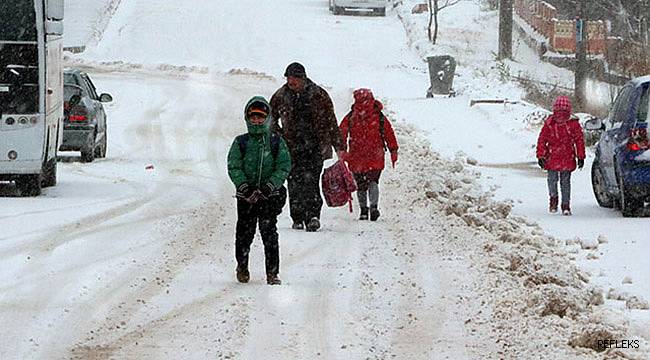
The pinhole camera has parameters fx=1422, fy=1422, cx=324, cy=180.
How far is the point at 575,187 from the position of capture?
19.3 m

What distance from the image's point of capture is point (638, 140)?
15.3 m

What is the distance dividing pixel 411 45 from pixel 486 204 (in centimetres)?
3298

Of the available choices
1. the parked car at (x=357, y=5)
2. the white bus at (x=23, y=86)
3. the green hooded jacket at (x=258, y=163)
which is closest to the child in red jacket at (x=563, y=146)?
the green hooded jacket at (x=258, y=163)

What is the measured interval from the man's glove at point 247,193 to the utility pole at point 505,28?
112 ft

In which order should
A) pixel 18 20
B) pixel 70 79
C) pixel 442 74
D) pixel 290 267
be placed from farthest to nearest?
pixel 442 74 → pixel 70 79 → pixel 18 20 → pixel 290 267

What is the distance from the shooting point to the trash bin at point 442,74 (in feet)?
116

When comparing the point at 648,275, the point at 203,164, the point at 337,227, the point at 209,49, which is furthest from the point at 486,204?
the point at 209,49

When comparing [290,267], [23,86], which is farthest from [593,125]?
[23,86]

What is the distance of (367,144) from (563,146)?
221 cm

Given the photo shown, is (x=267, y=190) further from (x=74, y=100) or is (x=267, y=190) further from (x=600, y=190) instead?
(x=74, y=100)

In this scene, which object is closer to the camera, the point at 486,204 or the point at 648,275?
the point at 648,275

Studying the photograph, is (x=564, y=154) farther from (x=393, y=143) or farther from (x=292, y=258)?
(x=292, y=258)

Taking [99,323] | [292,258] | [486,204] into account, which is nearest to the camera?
[99,323]

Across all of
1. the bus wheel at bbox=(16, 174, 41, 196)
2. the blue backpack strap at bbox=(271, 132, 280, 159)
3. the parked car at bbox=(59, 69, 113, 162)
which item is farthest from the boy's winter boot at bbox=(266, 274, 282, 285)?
the parked car at bbox=(59, 69, 113, 162)
